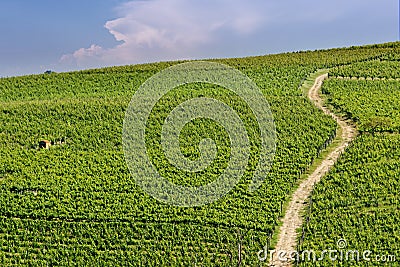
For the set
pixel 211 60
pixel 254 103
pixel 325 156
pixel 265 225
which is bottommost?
pixel 265 225

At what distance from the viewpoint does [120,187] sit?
37094 mm

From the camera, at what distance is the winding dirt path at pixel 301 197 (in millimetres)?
30531

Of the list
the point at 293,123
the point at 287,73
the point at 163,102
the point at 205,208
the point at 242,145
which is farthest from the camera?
the point at 287,73

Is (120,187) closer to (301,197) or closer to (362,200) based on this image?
(301,197)

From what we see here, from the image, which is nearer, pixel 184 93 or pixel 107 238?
pixel 107 238

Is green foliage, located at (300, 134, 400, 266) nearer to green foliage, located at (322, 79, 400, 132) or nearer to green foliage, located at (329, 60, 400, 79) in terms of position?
green foliage, located at (322, 79, 400, 132)

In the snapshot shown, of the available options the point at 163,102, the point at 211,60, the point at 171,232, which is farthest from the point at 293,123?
the point at 211,60

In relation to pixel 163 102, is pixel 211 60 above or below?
above

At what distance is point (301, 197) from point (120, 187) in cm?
1092

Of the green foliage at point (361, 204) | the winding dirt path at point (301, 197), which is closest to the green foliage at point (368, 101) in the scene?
the winding dirt path at point (301, 197)

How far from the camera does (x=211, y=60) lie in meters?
76.2

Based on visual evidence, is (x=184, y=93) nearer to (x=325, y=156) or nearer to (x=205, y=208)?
(x=325, y=156)

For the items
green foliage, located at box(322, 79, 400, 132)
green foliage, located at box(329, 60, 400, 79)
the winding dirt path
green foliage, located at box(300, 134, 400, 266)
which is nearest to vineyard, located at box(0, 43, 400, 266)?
the winding dirt path

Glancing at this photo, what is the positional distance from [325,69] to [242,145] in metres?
27.6
